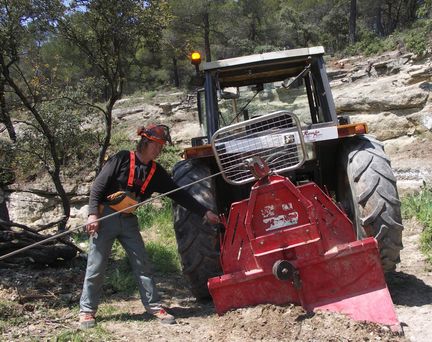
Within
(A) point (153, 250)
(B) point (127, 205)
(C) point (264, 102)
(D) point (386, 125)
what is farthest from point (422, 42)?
(B) point (127, 205)

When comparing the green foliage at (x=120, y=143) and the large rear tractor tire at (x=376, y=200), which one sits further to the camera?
the green foliage at (x=120, y=143)

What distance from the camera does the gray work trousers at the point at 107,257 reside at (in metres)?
3.88

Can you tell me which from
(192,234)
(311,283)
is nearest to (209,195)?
(192,234)

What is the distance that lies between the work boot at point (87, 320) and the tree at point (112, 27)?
15.9 feet

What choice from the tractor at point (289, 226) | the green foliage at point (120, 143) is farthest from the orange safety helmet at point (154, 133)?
the green foliage at point (120, 143)

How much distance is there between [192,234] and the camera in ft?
12.9

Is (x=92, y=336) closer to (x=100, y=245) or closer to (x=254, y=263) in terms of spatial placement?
(x=100, y=245)

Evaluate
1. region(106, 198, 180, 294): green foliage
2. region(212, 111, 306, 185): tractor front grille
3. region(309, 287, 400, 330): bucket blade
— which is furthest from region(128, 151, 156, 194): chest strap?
region(309, 287, 400, 330): bucket blade

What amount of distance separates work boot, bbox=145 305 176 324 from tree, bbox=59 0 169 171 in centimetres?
482

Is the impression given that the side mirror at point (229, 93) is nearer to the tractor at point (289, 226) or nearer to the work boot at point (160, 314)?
the tractor at point (289, 226)

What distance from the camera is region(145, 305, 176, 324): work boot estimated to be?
3783 millimetres

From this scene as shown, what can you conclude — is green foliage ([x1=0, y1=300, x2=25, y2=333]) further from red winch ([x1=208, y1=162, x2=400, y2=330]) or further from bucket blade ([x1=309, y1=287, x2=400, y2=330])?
bucket blade ([x1=309, y1=287, x2=400, y2=330])

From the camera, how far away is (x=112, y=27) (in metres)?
7.54

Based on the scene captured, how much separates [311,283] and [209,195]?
3.47 ft
